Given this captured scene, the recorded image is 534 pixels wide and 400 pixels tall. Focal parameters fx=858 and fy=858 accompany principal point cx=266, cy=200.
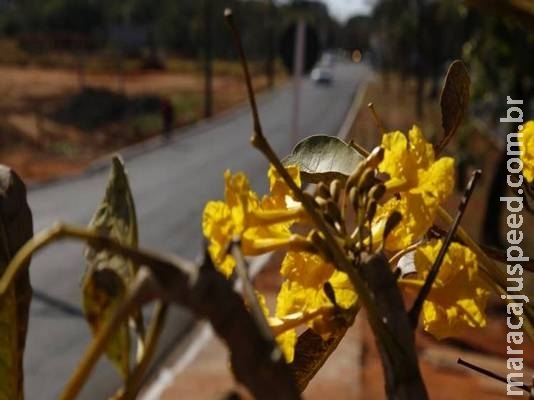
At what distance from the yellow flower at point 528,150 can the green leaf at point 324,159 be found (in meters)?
0.07

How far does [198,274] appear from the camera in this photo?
0.50ft

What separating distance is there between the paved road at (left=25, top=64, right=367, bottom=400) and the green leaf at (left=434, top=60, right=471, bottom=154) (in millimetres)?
822

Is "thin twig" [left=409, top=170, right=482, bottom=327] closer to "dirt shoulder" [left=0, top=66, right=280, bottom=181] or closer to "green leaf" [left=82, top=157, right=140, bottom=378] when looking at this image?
"green leaf" [left=82, top=157, right=140, bottom=378]

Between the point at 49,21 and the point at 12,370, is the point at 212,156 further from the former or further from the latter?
the point at 49,21

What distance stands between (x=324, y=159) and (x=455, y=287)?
0.35 feet

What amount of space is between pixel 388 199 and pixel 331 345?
0.05 metres

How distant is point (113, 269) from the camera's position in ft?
0.70

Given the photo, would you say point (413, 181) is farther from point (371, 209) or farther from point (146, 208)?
point (146, 208)

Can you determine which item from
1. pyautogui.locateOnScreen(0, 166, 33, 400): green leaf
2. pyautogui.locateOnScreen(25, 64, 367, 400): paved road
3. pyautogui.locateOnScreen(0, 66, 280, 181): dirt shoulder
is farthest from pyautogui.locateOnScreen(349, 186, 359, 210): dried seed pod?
pyautogui.locateOnScreen(0, 66, 280, 181): dirt shoulder

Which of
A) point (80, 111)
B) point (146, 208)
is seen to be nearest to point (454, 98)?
point (146, 208)

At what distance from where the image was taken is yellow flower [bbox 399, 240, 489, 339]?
0.23 m

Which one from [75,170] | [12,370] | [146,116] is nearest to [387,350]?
[12,370]

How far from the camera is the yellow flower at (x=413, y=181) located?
25 centimetres

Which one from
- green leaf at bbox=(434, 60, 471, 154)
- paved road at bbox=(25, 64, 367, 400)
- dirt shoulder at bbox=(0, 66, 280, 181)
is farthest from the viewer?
dirt shoulder at bbox=(0, 66, 280, 181)
